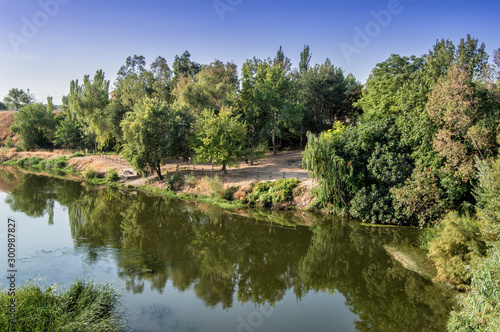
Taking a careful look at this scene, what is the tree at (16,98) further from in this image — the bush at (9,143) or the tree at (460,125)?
the tree at (460,125)

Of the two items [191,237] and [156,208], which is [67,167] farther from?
[191,237]

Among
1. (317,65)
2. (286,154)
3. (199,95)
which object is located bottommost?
(286,154)

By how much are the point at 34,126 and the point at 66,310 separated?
6155cm

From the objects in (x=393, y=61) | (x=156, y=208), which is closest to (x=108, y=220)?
(x=156, y=208)

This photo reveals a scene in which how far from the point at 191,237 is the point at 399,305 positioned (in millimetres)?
11908

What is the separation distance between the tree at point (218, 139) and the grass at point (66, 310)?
20.2 meters

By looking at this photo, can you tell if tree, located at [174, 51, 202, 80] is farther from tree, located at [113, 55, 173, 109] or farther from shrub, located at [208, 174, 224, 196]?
shrub, located at [208, 174, 224, 196]

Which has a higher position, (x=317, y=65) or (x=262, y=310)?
(x=317, y=65)

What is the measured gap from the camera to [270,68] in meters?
38.8

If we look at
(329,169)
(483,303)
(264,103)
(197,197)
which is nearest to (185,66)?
(264,103)

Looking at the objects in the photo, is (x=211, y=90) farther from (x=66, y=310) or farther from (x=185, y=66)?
(x=66, y=310)

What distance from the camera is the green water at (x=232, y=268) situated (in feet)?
36.4

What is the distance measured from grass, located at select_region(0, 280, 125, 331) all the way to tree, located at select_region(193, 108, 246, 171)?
66.3 feet

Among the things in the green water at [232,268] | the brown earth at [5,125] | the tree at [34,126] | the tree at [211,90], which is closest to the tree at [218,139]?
the tree at [211,90]
